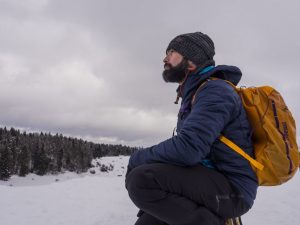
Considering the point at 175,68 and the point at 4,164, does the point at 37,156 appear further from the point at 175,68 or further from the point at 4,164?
A: the point at 175,68

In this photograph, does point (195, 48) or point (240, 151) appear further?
point (195, 48)

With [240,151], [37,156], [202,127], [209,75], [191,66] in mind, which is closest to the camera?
[202,127]

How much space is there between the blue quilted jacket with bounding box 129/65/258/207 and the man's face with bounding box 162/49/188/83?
1.41 ft

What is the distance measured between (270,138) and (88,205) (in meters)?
7.94

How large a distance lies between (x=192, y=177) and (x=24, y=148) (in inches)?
3402

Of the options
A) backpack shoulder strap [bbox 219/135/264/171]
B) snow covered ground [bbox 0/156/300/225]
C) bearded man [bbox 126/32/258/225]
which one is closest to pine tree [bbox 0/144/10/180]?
snow covered ground [bbox 0/156/300/225]

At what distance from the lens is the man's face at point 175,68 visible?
3607 millimetres

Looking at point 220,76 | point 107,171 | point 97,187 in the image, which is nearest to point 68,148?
point 107,171

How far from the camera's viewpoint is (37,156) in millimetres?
84625

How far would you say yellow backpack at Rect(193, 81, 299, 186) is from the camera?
288cm

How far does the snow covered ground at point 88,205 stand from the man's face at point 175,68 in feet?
17.7

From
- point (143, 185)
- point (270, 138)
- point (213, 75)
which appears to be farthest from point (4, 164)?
point (270, 138)

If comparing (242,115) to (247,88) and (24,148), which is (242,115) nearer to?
(247,88)

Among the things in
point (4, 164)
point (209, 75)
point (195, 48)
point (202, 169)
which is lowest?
point (4, 164)
